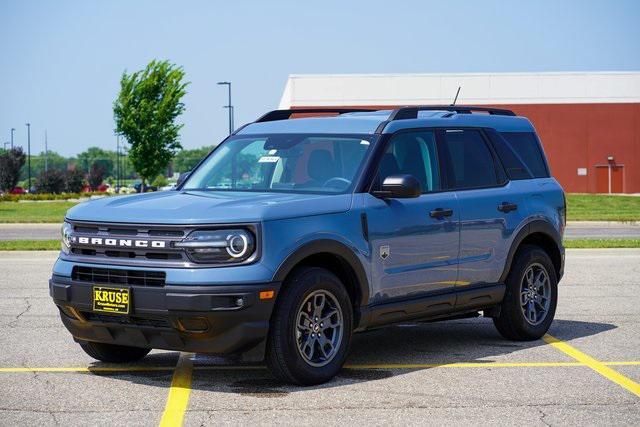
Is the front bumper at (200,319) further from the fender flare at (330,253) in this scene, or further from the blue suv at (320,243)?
the fender flare at (330,253)

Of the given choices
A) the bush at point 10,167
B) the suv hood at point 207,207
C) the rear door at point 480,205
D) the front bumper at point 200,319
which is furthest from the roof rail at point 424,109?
the bush at point 10,167

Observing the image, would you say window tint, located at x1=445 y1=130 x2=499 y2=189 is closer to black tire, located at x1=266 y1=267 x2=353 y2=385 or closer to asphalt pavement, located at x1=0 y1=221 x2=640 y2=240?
black tire, located at x1=266 y1=267 x2=353 y2=385

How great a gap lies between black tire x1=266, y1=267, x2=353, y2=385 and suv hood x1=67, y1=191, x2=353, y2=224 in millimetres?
445

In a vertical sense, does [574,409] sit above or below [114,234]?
below

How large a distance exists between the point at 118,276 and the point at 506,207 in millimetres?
3532

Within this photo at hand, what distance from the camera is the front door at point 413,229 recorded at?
8.34m

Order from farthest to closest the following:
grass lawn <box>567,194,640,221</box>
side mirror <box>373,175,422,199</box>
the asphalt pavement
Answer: grass lawn <box>567,194,640,221</box>
the asphalt pavement
side mirror <box>373,175,422,199</box>

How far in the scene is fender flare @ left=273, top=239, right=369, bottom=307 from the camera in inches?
296

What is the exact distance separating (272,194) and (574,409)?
2683 millimetres

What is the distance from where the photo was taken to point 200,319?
7312 mm

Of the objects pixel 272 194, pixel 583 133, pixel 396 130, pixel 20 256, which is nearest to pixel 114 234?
pixel 272 194

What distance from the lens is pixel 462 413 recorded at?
269 inches

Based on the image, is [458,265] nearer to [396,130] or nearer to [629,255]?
[396,130]

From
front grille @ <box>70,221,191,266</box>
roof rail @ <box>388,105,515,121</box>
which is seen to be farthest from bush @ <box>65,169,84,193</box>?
front grille @ <box>70,221,191,266</box>
